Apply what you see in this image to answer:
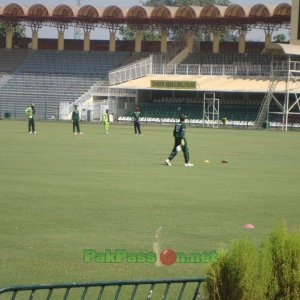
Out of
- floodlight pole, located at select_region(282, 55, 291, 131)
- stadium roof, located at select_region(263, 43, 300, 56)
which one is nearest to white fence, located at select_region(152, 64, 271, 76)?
stadium roof, located at select_region(263, 43, 300, 56)

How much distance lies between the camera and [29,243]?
13867 mm

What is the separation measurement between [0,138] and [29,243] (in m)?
30.3

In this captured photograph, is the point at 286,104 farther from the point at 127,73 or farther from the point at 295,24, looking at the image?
the point at 127,73

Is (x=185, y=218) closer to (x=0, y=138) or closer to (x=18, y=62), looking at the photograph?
(x=0, y=138)

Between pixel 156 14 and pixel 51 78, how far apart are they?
34.2 feet

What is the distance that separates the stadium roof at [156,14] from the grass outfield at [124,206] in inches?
1718

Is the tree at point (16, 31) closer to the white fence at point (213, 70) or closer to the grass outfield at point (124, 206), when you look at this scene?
the white fence at point (213, 70)

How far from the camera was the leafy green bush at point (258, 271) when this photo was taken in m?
7.54

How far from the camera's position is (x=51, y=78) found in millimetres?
82812

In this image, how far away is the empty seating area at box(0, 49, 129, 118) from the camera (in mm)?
80188

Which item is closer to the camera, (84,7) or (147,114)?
(147,114)

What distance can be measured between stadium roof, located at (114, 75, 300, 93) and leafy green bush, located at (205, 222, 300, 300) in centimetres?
5949

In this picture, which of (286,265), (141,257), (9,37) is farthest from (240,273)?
(9,37)

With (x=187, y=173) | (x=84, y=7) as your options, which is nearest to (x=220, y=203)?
(x=187, y=173)
